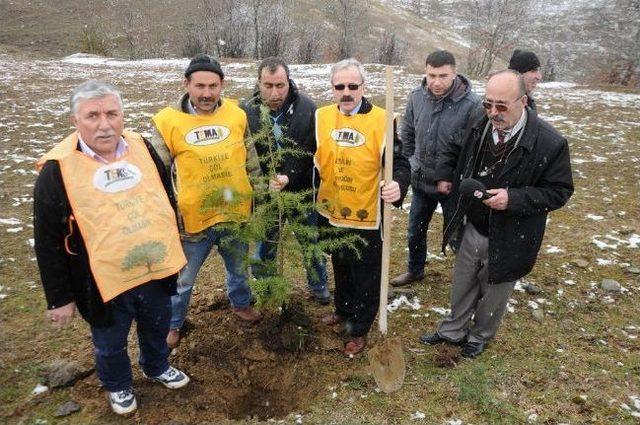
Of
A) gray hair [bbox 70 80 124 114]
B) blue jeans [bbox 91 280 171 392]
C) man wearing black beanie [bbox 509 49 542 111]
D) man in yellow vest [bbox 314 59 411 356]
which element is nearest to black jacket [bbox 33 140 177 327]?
blue jeans [bbox 91 280 171 392]

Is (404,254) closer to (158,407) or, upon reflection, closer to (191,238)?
(191,238)

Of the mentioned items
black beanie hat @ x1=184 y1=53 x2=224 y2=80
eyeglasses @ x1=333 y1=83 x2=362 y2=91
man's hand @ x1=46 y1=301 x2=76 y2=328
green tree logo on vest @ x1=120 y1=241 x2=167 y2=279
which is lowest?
man's hand @ x1=46 y1=301 x2=76 y2=328

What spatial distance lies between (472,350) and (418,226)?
4.85 ft

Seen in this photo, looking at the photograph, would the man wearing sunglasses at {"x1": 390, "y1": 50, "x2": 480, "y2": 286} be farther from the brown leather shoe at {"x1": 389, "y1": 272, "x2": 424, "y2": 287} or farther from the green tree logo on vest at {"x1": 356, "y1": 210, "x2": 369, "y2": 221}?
the green tree logo on vest at {"x1": 356, "y1": 210, "x2": 369, "y2": 221}

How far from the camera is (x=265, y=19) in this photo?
34594mm

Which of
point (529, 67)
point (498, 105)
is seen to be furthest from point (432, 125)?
point (498, 105)

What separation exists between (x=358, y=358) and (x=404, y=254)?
2.26 meters

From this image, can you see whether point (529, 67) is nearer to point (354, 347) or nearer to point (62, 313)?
point (354, 347)

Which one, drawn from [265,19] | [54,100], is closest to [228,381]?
[54,100]

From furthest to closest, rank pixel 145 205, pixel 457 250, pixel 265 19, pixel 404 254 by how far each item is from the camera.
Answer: pixel 265 19
pixel 404 254
pixel 457 250
pixel 145 205

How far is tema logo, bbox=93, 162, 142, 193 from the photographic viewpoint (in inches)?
108

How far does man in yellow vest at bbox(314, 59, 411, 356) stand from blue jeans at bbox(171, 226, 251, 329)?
79 cm

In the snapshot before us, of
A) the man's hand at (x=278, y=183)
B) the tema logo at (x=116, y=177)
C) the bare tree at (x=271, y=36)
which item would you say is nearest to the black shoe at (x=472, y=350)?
the man's hand at (x=278, y=183)

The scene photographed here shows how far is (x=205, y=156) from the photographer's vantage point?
345 centimetres
